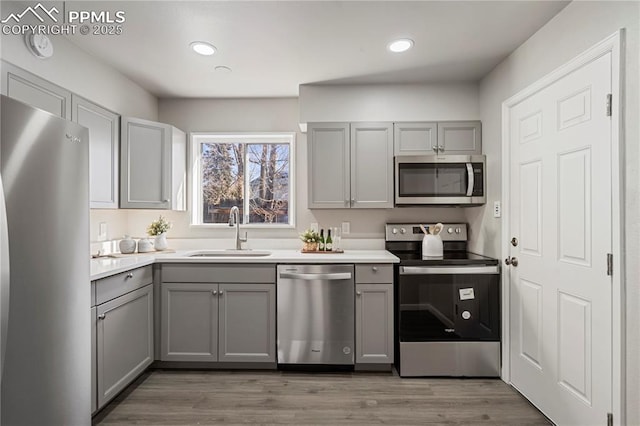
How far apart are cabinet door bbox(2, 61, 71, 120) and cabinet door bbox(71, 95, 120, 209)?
82 mm

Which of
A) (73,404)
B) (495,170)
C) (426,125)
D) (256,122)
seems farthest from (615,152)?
(256,122)

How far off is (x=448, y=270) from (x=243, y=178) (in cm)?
219

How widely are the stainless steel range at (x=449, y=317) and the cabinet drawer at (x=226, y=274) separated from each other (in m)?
1.04

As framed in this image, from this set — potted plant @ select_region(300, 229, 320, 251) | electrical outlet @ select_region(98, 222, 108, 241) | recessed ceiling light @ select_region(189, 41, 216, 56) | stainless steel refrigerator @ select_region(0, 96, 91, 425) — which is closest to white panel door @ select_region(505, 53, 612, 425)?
potted plant @ select_region(300, 229, 320, 251)

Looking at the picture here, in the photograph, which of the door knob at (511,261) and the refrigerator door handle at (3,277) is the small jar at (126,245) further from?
the door knob at (511,261)

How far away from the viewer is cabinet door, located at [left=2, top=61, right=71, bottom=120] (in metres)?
1.85

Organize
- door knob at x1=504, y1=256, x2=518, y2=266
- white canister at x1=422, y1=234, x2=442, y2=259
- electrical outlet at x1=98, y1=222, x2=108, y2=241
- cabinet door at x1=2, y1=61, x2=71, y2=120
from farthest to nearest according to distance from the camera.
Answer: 1. electrical outlet at x1=98, y1=222, x2=108, y2=241
2. white canister at x1=422, y1=234, x2=442, y2=259
3. door knob at x1=504, y1=256, x2=518, y2=266
4. cabinet door at x1=2, y1=61, x2=71, y2=120

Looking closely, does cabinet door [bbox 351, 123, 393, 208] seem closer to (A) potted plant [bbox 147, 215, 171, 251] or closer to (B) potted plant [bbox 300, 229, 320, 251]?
(B) potted plant [bbox 300, 229, 320, 251]

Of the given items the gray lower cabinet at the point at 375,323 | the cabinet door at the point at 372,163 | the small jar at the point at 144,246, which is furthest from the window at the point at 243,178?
the gray lower cabinet at the point at 375,323

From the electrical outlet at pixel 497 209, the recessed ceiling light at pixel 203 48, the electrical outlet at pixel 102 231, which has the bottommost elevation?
the electrical outlet at pixel 102 231

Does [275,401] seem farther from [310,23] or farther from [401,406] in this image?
[310,23]

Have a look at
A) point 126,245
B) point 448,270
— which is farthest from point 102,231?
point 448,270

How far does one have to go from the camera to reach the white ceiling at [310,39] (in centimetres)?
195

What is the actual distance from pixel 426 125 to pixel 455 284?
1.39 m
